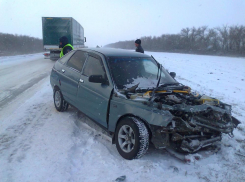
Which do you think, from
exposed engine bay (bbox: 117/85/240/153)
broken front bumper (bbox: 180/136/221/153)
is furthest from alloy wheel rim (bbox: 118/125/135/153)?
broken front bumper (bbox: 180/136/221/153)

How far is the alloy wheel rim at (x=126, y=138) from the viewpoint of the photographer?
124 inches

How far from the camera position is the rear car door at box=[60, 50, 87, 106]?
4.52m

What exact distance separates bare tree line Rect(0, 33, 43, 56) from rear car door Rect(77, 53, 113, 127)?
26759 mm

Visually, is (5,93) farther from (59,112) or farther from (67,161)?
(67,161)

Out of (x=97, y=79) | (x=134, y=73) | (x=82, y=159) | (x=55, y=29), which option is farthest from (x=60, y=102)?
(x=55, y=29)

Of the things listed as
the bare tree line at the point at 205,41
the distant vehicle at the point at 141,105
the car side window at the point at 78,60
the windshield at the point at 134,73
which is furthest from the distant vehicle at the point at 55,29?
the bare tree line at the point at 205,41

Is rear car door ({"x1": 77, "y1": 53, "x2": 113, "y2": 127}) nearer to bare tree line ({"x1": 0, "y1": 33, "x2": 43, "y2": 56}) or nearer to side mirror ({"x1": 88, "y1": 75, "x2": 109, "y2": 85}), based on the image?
side mirror ({"x1": 88, "y1": 75, "x2": 109, "y2": 85})

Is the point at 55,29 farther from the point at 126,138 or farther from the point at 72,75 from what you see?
the point at 126,138

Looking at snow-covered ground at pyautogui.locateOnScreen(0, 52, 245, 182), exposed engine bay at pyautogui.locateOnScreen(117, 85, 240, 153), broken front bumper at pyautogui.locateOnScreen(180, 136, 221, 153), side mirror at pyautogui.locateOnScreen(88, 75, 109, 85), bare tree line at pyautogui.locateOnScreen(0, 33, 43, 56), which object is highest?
bare tree line at pyautogui.locateOnScreen(0, 33, 43, 56)

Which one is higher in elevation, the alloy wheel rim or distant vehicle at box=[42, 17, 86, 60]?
distant vehicle at box=[42, 17, 86, 60]

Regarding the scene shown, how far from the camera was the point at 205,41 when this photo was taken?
56031 mm

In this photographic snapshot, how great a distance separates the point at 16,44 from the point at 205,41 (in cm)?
4636

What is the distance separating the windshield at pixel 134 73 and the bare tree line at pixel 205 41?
144 ft

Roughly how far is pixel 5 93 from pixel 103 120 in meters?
4.80
